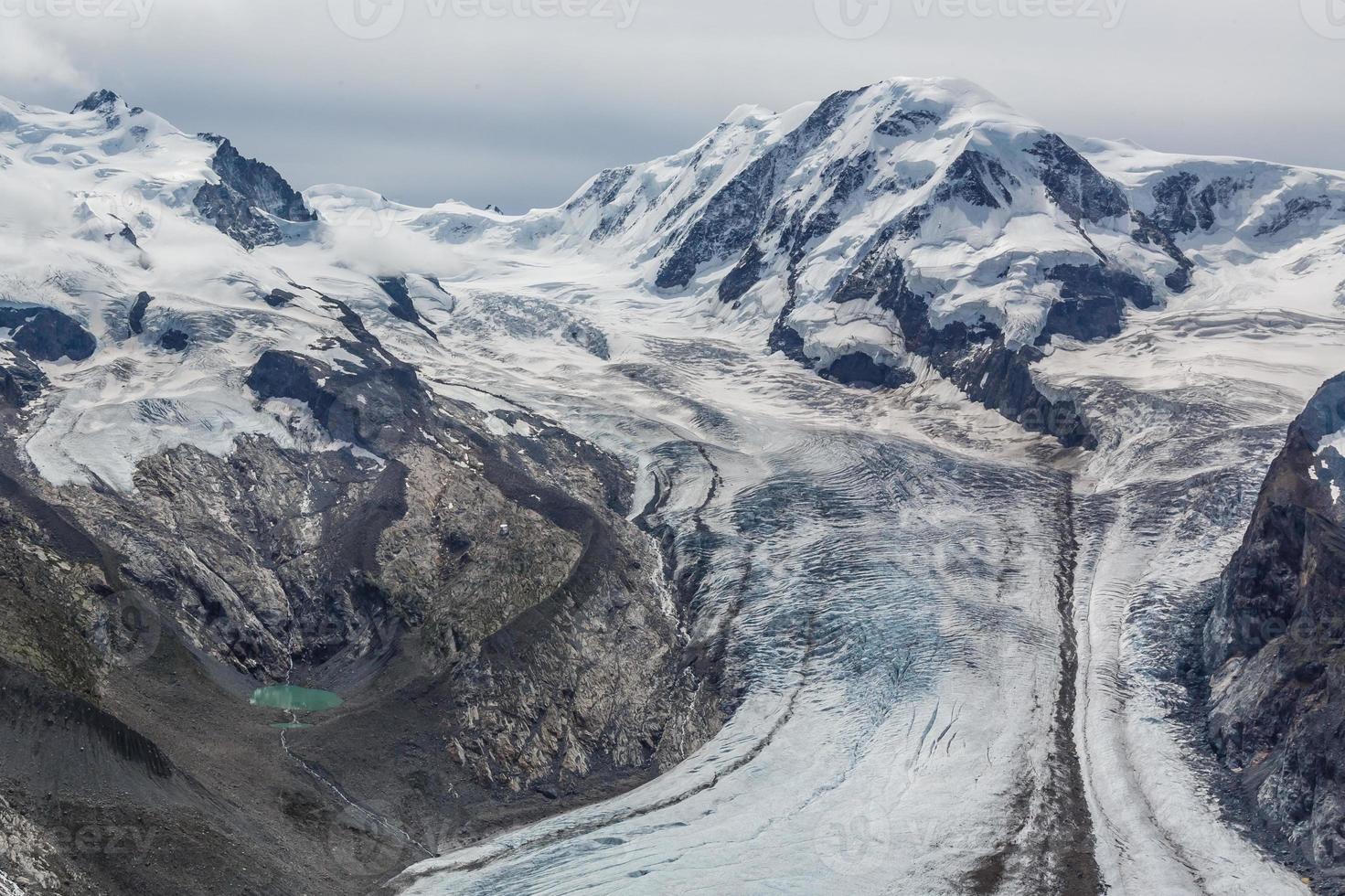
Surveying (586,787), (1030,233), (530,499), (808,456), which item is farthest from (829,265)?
(586,787)

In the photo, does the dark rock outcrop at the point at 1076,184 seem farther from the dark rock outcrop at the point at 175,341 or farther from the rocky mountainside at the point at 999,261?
the dark rock outcrop at the point at 175,341

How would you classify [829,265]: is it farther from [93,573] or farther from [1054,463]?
[93,573]

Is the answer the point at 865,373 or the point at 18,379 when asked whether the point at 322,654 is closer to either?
the point at 18,379

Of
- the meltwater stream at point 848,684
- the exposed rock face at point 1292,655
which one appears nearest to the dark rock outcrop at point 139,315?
the meltwater stream at point 848,684

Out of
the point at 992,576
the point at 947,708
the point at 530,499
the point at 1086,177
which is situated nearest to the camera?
the point at 947,708

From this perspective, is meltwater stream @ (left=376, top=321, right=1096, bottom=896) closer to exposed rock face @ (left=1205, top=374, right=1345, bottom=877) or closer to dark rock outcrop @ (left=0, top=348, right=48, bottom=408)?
exposed rock face @ (left=1205, top=374, right=1345, bottom=877)

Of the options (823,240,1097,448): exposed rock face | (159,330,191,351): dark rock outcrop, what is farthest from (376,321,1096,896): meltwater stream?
(159,330,191,351): dark rock outcrop

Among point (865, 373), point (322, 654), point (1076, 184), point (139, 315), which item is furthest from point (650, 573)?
point (1076, 184)

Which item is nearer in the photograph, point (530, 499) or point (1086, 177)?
point (530, 499)
